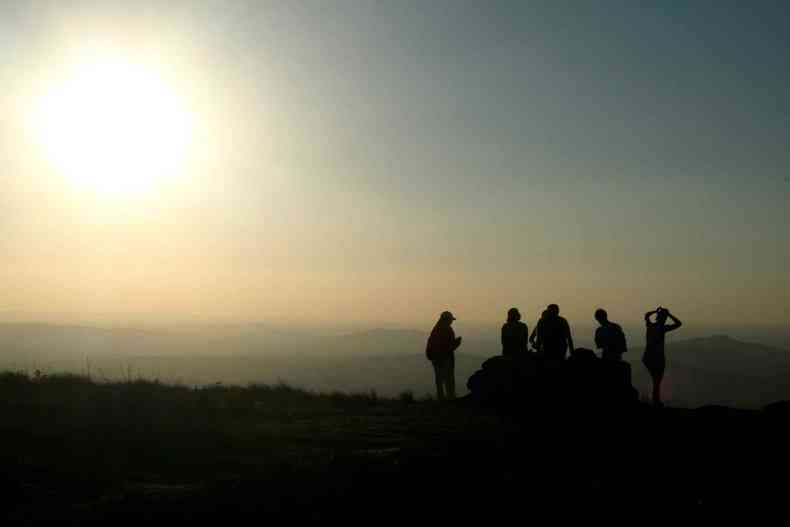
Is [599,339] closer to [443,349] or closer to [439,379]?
[443,349]

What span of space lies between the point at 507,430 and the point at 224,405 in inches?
270

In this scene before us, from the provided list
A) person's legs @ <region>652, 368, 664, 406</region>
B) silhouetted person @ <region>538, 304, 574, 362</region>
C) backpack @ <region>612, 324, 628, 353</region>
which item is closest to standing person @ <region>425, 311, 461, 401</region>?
silhouetted person @ <region>538, 304, 574, 362</region>

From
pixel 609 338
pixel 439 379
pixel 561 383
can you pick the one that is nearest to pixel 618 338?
pixel 609 338

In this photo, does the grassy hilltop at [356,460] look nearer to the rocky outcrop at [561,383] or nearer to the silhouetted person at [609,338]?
the rocky outcrop at [561,383]

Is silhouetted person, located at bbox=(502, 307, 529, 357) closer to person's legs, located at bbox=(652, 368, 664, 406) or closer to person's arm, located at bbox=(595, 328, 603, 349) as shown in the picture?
person's arm, located at bbox=(595, 328, 603, 349)

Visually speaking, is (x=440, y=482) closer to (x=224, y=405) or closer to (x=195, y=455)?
(x=195, y=455)

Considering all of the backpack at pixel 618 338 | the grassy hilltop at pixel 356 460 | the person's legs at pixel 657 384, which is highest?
the backpack at pixel 618 338

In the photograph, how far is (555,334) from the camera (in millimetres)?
16844

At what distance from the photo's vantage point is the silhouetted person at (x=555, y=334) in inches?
663

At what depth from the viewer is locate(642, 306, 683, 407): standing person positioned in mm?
16000

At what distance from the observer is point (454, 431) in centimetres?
1238

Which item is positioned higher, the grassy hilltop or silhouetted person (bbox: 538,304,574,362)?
silhouetted person (bbox: 538,304,574,362)

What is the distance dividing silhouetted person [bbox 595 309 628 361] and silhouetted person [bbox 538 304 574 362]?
703 millimetres

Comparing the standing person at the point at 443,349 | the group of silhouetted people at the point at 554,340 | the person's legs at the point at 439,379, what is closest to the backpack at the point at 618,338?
the group of silhouetted people at the point at 554,340
